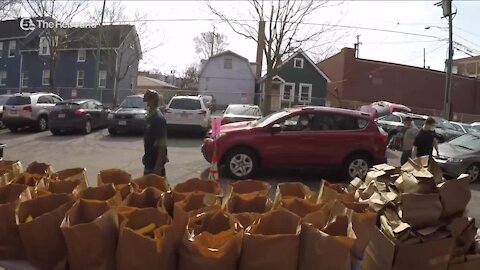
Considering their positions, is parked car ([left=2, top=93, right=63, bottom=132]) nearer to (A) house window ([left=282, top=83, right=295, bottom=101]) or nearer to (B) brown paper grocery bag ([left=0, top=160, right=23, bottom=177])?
(B) brown paper grocery bag ([left=0, top=160, right=23, bottom=177])

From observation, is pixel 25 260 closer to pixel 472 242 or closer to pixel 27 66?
pixel 472 242

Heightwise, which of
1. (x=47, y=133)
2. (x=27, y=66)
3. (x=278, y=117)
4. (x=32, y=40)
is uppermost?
(x=32, y=40)

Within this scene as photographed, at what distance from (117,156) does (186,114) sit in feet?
14.4

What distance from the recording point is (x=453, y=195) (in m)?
3.36

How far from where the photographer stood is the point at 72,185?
3.55 meters

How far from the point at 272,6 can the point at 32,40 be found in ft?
97.5

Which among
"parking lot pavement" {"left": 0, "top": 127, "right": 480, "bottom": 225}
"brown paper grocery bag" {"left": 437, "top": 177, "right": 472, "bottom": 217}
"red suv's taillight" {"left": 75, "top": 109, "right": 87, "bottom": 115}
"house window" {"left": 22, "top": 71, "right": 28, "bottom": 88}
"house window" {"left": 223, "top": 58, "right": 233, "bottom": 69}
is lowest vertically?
"parking lot pavement" {"left": 0, "top": 127, "right": 480, "bottom": 225}

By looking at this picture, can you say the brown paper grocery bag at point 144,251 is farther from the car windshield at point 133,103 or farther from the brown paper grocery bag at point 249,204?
the car windshield at point 133,103

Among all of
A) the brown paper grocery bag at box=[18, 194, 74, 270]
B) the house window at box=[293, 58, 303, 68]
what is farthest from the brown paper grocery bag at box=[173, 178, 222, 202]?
the house window at box=[293, 58, 303, 68]

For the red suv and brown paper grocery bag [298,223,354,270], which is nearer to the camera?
brown paper grocery bag [298,223,354,270]

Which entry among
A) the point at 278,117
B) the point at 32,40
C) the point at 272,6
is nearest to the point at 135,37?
the point at 32,40

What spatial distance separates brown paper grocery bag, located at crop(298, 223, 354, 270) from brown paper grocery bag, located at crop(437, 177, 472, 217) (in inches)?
45.9

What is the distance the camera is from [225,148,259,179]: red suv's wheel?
9.46m

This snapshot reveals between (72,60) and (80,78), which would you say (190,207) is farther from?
(72,60)
